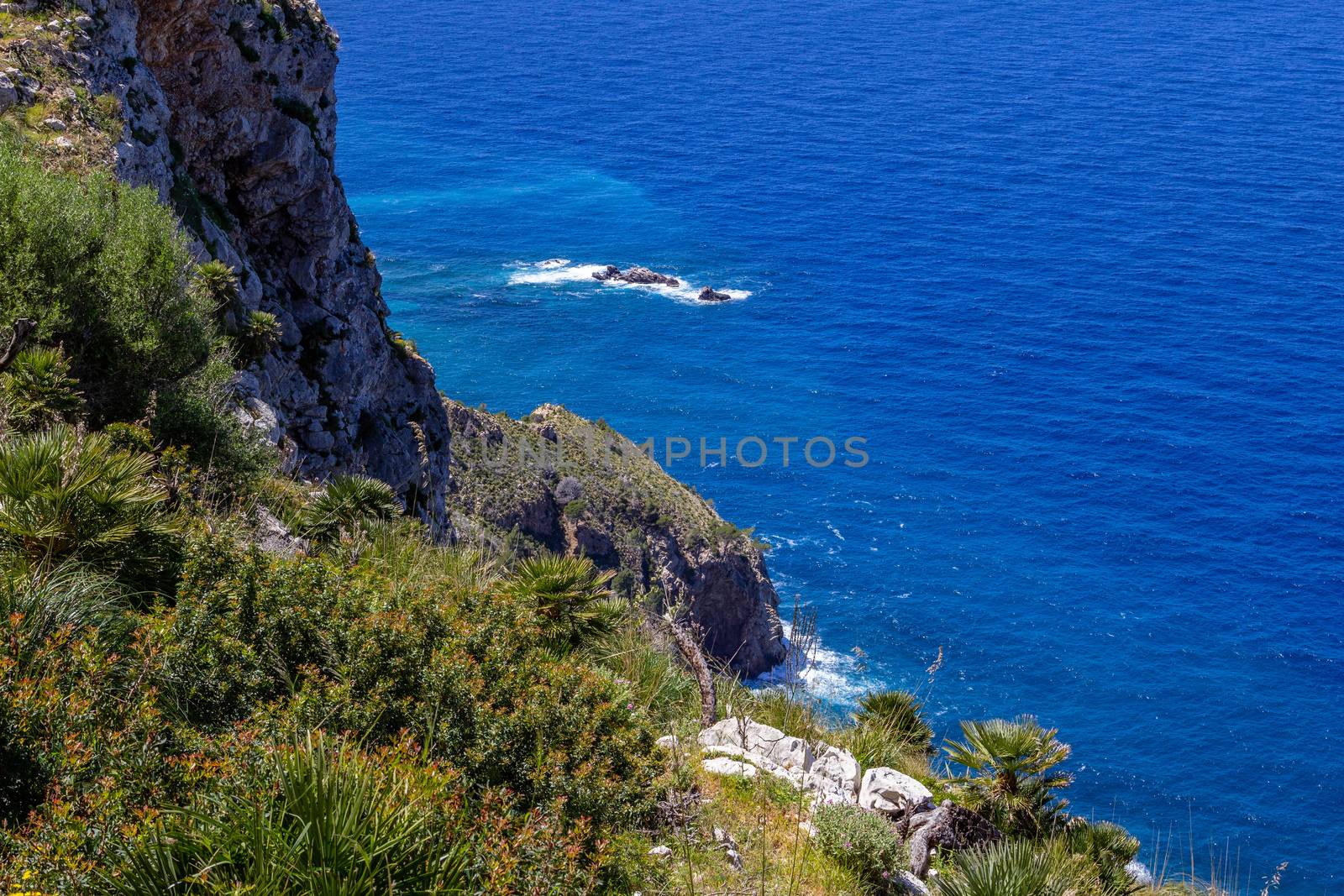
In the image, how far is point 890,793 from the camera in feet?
37.0

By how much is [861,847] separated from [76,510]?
7360 mm

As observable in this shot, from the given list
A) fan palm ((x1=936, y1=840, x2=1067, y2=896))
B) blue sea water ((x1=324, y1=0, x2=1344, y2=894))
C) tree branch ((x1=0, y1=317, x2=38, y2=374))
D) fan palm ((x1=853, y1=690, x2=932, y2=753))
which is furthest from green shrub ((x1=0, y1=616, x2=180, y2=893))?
blue sea water ((x1=324, y1=0, x2=1344, y2=894))

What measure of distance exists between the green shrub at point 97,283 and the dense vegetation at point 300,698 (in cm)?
4

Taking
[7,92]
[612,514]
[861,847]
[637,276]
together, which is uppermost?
[637,276]

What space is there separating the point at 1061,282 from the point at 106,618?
93.5m

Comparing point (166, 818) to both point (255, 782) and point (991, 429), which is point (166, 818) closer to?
point (255, 782)

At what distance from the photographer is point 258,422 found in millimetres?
17062

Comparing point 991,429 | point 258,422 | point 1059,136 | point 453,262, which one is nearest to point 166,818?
point 258,422

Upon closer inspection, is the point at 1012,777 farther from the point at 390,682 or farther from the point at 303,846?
the point at 303,846

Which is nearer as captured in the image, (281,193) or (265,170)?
(265,170)

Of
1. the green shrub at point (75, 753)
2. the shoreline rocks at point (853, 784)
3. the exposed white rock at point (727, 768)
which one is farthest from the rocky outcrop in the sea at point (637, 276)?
the green shrub at point (75, 753)

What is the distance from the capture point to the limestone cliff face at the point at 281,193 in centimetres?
2203

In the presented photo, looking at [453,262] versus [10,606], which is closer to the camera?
[10,606]

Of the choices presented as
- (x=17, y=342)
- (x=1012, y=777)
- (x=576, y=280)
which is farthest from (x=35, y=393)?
(x=576, y=280)
